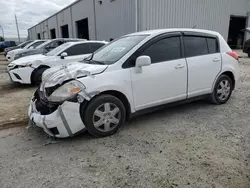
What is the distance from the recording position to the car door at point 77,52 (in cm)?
733

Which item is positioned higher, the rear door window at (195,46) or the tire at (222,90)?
the rear door window at (195,46)

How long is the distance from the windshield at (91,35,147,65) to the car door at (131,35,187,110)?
0.26 m

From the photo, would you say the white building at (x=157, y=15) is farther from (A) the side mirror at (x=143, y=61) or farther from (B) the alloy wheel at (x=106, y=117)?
(B) the alloy wheel at (x=106, y=117)

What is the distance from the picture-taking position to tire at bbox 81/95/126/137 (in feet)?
10.3

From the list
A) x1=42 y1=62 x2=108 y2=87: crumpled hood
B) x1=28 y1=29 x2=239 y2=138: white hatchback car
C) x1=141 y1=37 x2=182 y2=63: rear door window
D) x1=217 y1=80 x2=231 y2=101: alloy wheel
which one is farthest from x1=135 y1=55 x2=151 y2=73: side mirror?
x1=217 y1=80 x2=231 y2=101: alloy wheel

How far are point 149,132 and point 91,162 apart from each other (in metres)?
1.19

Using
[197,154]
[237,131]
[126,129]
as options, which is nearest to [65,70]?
[126,129]

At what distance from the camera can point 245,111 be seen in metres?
4.36

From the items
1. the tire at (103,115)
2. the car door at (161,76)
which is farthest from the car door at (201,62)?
the tire at (103,115)

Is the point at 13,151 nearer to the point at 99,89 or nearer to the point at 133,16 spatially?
the point at 99,89

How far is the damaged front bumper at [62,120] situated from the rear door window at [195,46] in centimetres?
241

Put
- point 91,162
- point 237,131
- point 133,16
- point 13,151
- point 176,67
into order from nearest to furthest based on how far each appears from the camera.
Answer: point 91,162 < point 13,151 < point 237,131 < point 176,67 < point 133,16

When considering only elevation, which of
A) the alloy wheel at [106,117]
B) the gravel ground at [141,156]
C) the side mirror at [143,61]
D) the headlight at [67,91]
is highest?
the side mirror at [143,61]

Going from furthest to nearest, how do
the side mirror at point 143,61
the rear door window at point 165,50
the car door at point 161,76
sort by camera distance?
the rear door window at point 165,50 < the car door at point 161,76 < the side mirror at point 143,61
